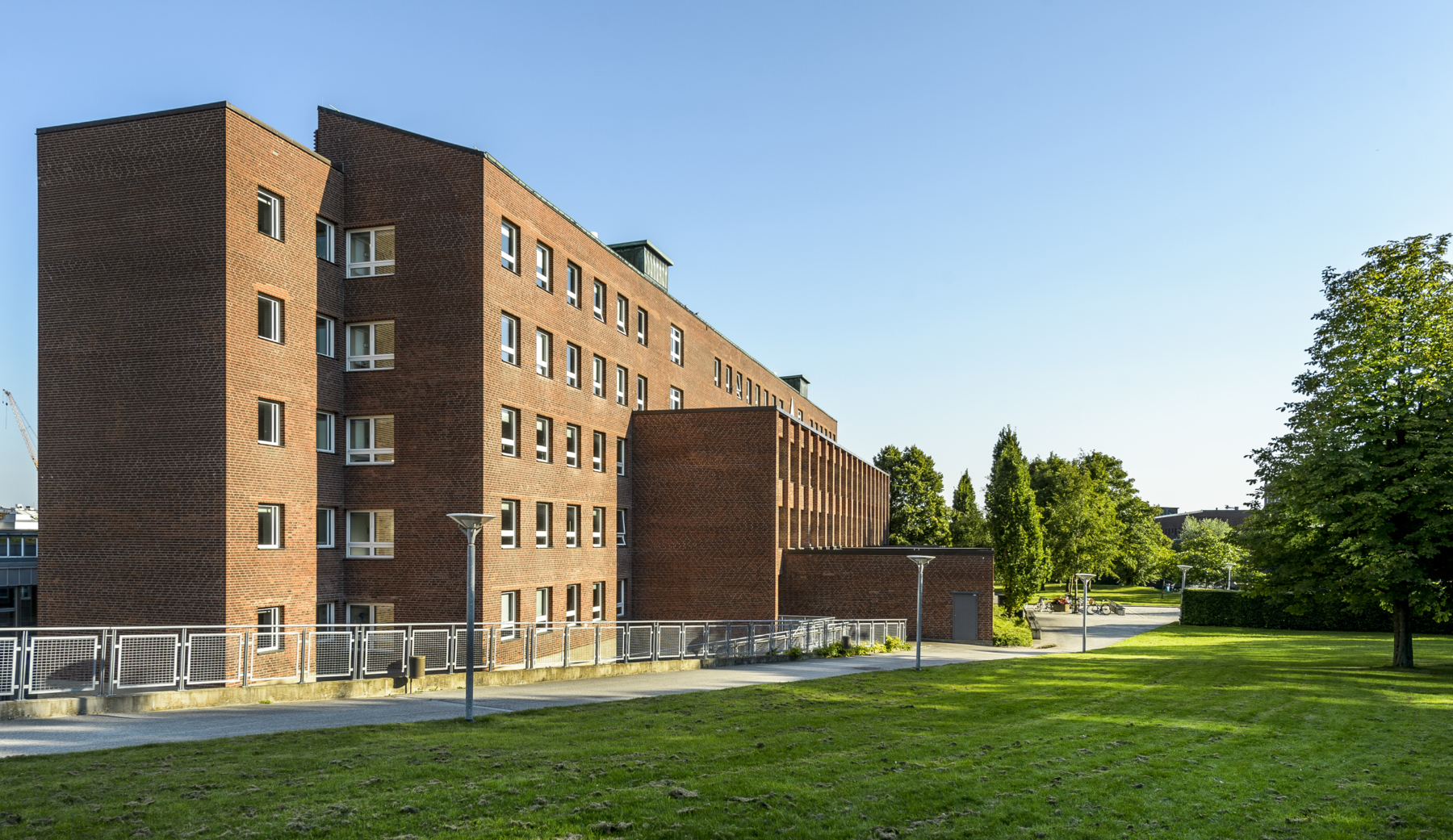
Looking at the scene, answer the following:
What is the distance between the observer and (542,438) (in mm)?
29234

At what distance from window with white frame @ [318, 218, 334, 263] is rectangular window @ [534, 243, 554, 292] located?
5.79m

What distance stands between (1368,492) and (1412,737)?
1142cm

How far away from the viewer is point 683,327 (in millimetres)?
41906

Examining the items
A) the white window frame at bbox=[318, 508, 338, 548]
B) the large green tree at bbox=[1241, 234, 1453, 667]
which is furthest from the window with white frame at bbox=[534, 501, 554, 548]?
the large green tree at bbox=[1241, 234, 1453, 667]

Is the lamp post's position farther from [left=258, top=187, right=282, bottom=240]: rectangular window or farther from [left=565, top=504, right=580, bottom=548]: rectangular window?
[left=565, top=504, right=580, bottom=548]: rectangular window

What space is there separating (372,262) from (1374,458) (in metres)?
26.8

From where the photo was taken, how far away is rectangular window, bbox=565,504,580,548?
30.7 m

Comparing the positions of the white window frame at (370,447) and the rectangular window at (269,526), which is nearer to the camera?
the rectangular window at (269,526)

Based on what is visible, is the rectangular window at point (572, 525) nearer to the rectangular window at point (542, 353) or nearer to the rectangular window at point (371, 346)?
the rectangular window at point (542, 353)

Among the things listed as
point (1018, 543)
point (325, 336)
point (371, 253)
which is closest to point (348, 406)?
point (325, 336)

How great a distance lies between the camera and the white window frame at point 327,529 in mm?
24891

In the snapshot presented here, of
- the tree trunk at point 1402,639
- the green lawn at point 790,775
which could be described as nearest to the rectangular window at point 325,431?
the green lawn at point 790,775

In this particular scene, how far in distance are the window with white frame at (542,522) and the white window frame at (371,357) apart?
5.98m

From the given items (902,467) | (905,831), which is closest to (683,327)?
(905,831)
